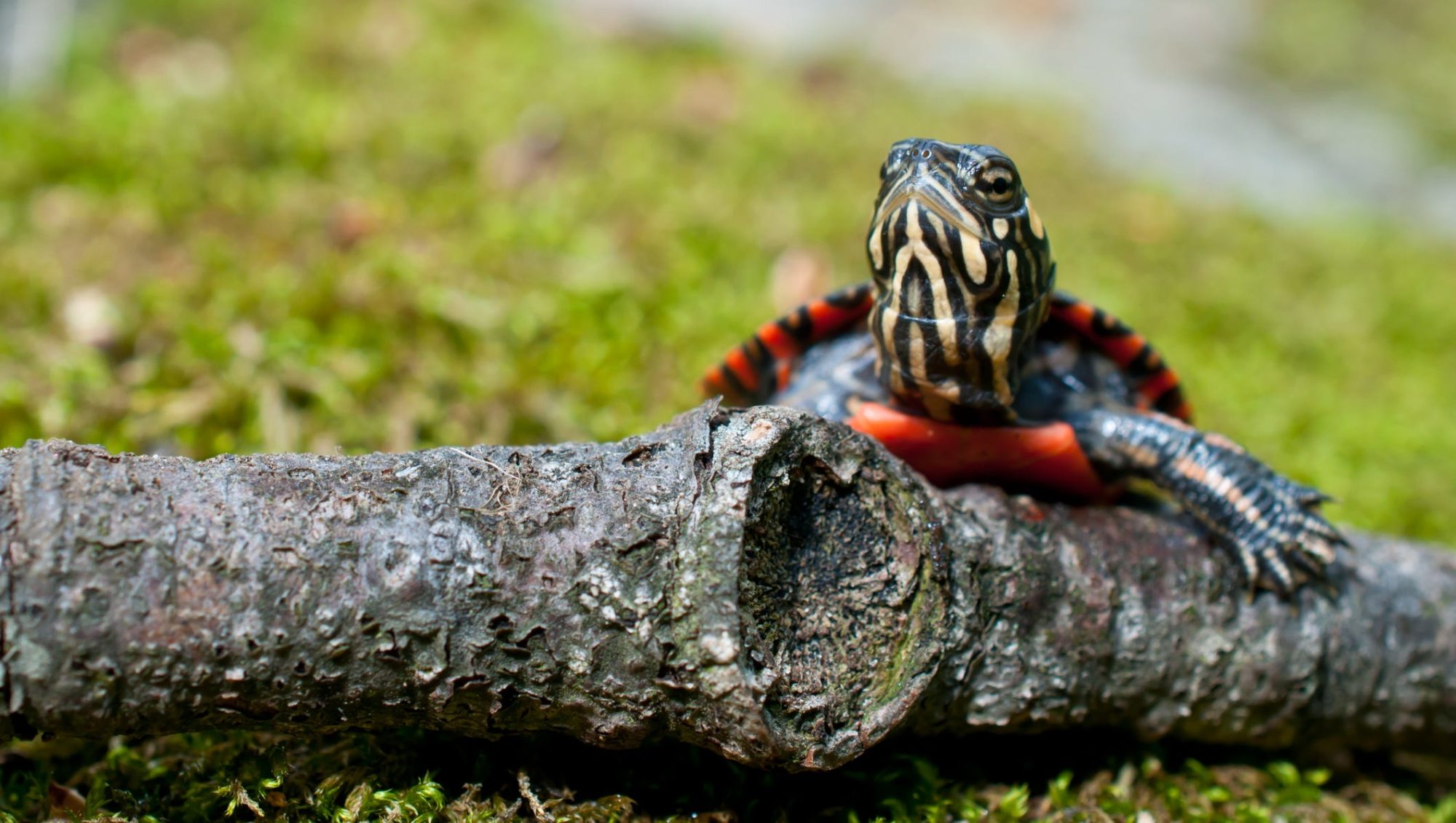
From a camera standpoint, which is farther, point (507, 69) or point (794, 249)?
point (507, 69)

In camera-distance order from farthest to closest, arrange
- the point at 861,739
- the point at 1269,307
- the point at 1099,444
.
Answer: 1. the point at 1269,307
2. the point at 1099,444
3. the point at 861,739

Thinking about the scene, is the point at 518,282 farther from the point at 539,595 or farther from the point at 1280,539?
the point at 1280,539

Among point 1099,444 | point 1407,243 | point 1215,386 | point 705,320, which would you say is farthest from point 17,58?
point 1407,243

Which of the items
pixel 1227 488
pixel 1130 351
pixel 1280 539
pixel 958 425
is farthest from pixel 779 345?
pixel 1280 539

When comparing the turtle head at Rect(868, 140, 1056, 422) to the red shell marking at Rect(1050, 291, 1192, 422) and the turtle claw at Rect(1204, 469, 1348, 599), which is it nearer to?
the red shell marking at Rect(1050, 291, 1192, 422)

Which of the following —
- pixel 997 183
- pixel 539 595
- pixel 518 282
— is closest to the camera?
pixel 539 595

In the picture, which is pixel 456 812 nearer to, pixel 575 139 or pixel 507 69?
pixel 575 139

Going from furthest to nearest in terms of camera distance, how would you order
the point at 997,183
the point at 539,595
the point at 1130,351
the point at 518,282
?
the point at 518,282 → the point at 1130,351 → the point at 997,183 → the point at 539,595

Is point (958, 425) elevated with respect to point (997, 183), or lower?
lower
